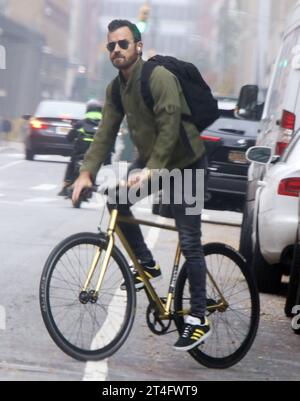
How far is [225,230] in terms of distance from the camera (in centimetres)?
1689

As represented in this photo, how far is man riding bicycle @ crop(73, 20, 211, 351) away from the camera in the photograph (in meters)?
6.60

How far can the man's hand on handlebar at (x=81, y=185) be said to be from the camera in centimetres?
684

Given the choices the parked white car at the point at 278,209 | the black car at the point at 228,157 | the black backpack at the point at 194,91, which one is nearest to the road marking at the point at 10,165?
the black car at the point at 228,157

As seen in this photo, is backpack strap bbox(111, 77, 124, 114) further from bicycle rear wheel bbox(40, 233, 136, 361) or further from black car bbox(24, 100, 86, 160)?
black car bbox(24, 100, 86, 160)

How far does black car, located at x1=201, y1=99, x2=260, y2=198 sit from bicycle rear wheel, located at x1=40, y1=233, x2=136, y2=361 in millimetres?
10192

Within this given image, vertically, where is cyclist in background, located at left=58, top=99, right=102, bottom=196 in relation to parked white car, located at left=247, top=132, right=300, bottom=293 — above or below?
below

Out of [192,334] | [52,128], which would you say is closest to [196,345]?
[192,334]

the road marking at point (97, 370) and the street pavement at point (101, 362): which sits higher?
the road marking at point (97, 370)

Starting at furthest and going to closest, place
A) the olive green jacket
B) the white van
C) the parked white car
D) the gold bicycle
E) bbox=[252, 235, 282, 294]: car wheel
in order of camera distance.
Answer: the white van → bbox=[252, 235, 282, 294]: car wheel → the parked white car → the gold bicycle → the olive green jacket

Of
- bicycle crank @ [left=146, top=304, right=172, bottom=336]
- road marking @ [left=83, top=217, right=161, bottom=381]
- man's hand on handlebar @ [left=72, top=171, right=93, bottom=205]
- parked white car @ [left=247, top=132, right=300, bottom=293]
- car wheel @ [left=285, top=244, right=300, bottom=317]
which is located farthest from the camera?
parked white car @ [left=247, top=132, right=300, bottom=293]

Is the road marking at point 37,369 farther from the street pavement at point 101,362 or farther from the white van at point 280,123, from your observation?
the white van at point 280,123

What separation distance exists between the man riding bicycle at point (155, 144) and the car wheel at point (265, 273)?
→ 3.03m

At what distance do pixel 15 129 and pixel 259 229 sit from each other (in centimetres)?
4983

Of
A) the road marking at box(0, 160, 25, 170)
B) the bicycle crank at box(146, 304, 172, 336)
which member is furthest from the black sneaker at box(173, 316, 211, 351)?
the road marking at box(0, 160, 25, 170)
